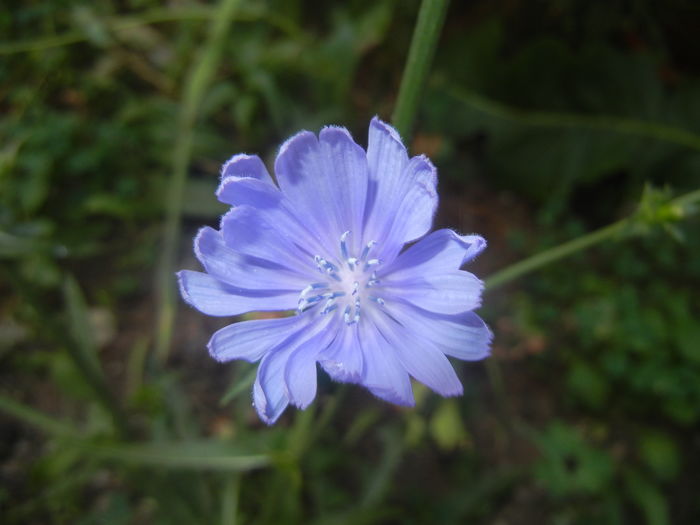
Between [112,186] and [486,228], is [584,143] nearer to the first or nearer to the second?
[486,228]

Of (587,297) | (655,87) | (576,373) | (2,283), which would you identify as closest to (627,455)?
(576,373)

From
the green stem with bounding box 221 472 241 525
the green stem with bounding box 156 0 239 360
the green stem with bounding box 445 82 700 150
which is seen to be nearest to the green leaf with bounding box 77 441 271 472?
the green stem with bounding box 221 472 241 525

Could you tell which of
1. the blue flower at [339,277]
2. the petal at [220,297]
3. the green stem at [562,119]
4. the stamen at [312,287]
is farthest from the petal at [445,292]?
the green stem at [562,119]

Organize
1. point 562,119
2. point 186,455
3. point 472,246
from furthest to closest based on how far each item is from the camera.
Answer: point 562,119, point 186,455, point 472,246

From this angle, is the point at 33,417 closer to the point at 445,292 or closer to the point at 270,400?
the point at 270,400

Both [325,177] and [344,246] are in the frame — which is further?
[344,246]

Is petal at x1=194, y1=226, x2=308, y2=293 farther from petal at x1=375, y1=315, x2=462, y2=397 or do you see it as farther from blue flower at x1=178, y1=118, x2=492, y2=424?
petal at x1=375, y1=315, x2=462, y2=397

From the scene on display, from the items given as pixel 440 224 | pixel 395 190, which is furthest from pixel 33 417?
pixel 440 224
